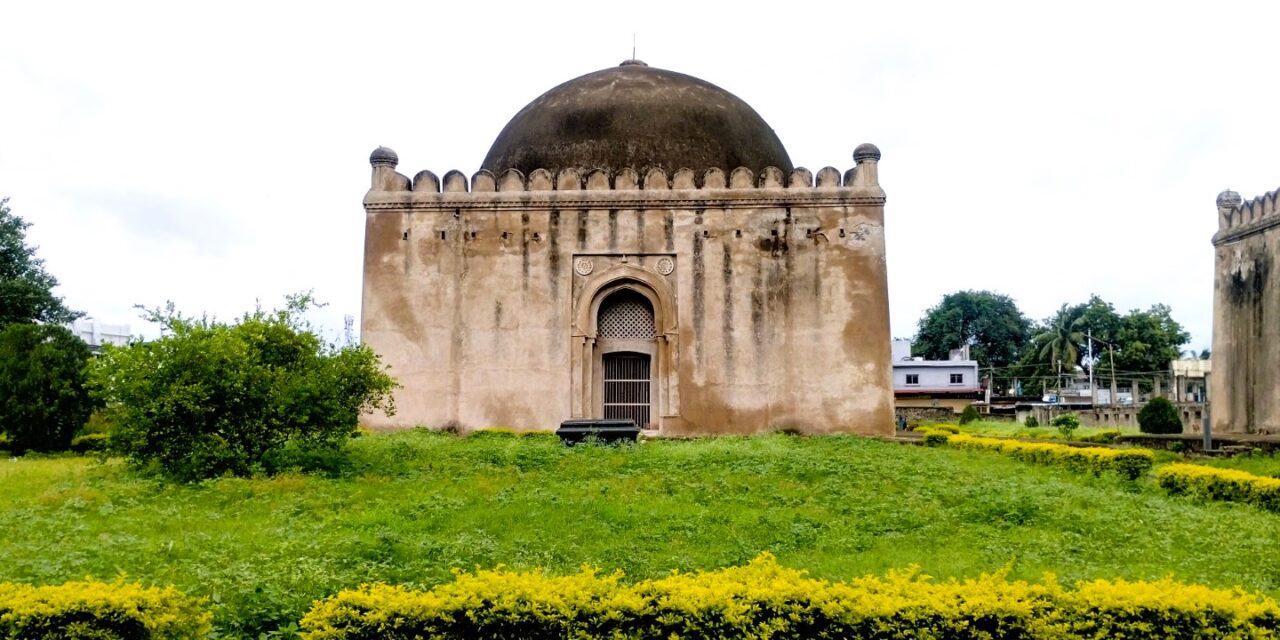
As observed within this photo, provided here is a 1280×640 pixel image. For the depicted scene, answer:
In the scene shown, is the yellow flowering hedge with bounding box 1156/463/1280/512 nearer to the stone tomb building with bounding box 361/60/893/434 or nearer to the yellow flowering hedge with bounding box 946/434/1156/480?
the yellow flowering hedge with bounding box 946/434/1156/480

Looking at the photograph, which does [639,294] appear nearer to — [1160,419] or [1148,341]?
[1160,419]

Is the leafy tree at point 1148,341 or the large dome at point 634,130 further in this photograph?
the leafy tree at point 1148,341

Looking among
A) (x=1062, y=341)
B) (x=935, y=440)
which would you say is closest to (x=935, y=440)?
(x=935, y=440)

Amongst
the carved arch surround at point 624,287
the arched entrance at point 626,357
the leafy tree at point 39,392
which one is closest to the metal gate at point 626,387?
the arched entrance at point 626,357

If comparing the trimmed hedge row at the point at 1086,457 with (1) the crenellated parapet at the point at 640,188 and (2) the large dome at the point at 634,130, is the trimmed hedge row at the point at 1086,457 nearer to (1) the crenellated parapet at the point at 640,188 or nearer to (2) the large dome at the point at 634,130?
(1) the crenellated parapet at the point at 640,188

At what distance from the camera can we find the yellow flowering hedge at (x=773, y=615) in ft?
14.4

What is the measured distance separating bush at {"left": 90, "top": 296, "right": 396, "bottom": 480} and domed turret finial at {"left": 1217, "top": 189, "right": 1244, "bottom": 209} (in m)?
17.8

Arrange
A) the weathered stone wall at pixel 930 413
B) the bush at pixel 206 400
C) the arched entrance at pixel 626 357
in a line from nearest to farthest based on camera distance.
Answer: the bush at pixel 206 400 < the arched entrance at pixel 626 357 < the weathered stone wall at pixel 930 413

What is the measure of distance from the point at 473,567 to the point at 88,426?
52.6 ft

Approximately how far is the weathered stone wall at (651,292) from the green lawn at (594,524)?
5391mm

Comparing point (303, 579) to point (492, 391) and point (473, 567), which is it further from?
point (492, 391)

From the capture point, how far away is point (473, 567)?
5.97 m

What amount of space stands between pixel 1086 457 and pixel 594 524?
7.30 metres

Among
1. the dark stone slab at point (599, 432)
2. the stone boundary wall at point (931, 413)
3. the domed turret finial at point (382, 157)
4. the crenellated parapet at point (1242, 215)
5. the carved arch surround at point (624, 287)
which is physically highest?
the domed turret finial at point (382, 157)
